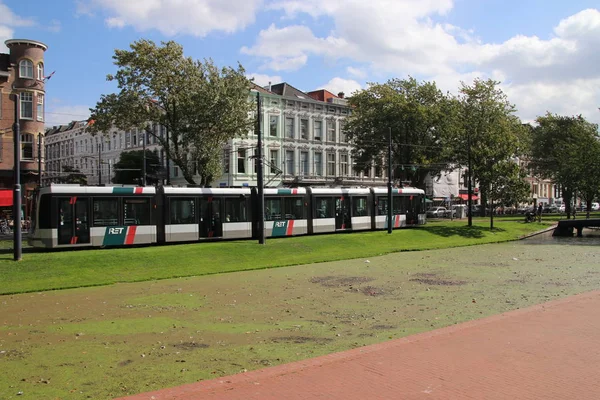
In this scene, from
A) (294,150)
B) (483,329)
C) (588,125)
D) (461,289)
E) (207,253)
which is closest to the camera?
(483,329)

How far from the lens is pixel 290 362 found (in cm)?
770

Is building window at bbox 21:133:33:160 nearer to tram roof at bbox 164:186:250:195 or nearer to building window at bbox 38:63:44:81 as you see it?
building window at bbox 38:63:44:81

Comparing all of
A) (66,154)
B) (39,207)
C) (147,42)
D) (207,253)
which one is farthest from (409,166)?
(66,154)

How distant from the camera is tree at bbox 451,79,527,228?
4312cm

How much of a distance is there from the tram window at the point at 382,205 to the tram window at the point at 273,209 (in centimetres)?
904

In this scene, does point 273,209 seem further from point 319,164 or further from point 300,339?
point 319,164

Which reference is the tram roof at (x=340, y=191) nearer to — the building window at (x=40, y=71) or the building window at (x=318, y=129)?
the building window at (x=318, y=129)

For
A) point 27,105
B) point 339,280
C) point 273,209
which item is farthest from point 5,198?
point 339,280

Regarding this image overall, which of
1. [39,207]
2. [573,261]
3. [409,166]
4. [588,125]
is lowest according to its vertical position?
[573,261]

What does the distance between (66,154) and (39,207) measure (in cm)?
7444

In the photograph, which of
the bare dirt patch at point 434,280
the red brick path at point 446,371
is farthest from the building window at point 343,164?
the red brick path at point 446,371

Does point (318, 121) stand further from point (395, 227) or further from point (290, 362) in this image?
point (290, 362)

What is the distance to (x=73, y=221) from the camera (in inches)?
932

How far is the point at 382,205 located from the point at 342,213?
13.8ft
